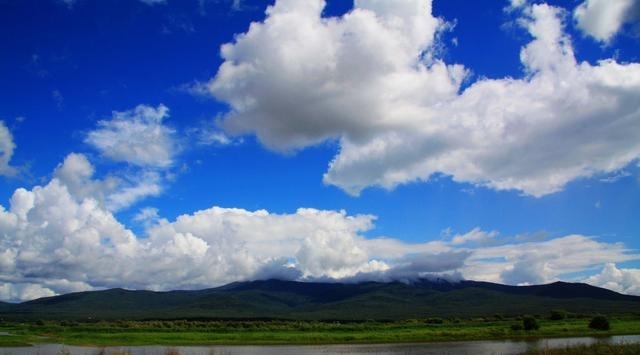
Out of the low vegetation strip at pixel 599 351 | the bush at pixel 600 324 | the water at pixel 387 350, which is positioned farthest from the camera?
the bush at pixel 600 324

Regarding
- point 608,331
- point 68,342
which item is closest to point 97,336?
point 68,342

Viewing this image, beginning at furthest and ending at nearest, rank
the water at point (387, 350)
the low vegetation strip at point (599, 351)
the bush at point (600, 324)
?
the bush at point (600, 324) → the water at point (387, 350) → the low vegetation strip at point (599, 351)

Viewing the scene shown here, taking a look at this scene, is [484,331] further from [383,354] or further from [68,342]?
[68,342]

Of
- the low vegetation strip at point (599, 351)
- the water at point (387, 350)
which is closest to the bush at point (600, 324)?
the water at point (387, 350)

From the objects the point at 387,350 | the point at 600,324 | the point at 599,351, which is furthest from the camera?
the point at 600,324

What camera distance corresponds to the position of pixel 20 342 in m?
81.4

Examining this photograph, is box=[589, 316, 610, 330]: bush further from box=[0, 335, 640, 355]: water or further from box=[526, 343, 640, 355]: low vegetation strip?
box=[526, 343, 640, 355]: low vegetation strip

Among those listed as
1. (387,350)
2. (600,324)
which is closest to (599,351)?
(387,350)

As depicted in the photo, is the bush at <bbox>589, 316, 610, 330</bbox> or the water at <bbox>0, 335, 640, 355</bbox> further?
the bush at <bbox>589, 316, 610, 330</bbox>

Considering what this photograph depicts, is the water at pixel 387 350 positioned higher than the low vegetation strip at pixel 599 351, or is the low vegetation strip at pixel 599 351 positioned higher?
the low vegetation strip at pixel 599 351

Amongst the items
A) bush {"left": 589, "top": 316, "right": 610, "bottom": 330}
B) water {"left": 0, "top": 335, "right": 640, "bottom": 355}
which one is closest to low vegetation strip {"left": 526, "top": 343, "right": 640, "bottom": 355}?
water {"left": 0, "top": 335, "right": 640, "bottom": 355}

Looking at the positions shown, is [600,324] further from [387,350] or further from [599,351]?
[599,351]

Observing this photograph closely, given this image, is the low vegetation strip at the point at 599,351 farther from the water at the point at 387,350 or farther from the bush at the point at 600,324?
the bush at the point at 600,324

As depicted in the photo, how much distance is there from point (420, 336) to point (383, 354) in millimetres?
31433
